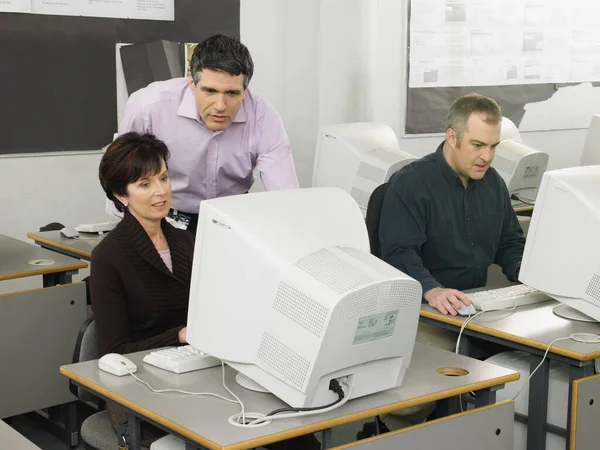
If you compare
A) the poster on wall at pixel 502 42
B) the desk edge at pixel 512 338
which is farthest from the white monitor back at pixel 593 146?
the desk edge at pixel 512 338

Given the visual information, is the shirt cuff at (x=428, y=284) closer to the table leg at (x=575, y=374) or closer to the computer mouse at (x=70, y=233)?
the table leg at (x=575, y=374)

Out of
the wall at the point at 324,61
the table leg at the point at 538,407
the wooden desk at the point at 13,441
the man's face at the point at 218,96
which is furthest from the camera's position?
the wall at the point at 324,61

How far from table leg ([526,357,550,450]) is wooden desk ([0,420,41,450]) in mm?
1377

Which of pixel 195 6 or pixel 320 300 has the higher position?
pixel 195 6

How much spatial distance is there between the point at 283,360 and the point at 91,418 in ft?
2.77

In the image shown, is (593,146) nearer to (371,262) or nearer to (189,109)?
(189,109)

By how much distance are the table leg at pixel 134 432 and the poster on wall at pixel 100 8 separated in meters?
2.72

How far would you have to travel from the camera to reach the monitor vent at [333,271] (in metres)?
1.76

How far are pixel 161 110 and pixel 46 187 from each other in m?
1.44

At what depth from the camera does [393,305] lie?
186cm

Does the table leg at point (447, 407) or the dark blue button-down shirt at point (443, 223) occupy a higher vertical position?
the dark blue button-down shirt at point (443, 223)

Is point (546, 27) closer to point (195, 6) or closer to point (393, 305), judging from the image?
point (195, 6)

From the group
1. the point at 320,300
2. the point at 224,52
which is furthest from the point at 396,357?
the point at 224,52

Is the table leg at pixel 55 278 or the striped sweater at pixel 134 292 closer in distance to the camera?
the striped sweater at pixel 134 292
